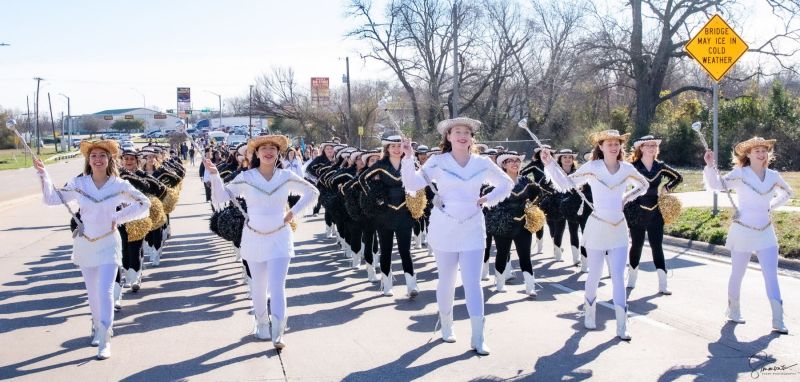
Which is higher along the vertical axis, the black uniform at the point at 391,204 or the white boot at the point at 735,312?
the black uniform at the point at 391,204

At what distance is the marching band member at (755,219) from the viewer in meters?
7.30

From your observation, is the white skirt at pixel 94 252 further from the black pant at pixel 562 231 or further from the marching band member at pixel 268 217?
the black pant at pixel 562 231

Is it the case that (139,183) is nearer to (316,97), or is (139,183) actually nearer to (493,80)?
(493,80)

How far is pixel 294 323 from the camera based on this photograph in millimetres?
7988

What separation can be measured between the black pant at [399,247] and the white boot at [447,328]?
2.13m

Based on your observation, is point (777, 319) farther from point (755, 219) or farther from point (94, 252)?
point (94, 252)

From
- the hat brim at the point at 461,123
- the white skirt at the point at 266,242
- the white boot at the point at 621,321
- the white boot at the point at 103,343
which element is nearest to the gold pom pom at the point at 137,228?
the white boot at the point at 103,343

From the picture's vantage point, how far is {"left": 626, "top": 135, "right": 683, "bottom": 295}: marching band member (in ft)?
29.9

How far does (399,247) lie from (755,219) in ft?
12.7

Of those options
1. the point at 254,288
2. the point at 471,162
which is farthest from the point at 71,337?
the point at 471,162

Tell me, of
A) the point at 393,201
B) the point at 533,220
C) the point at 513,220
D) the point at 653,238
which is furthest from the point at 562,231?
the point at 393,201

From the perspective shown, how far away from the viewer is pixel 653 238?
9289 mm

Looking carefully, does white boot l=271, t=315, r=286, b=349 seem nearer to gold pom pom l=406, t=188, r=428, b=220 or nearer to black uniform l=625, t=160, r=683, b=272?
gold pom pom l=406, t=188, r=428, b=220

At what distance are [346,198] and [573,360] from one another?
16.0ft
